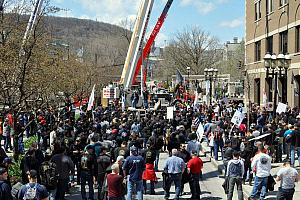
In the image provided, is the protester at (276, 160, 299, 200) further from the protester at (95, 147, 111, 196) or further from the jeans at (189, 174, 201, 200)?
the protester at (95, 147, 111, 196)

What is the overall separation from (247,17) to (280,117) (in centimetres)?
2511

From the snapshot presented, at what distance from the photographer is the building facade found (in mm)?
32531

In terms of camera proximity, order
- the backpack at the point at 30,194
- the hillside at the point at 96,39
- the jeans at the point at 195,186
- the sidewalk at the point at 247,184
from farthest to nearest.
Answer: the hillside at the point at 96,39
the sidewalk at the point at 247,184
the jeans at the point at 195,186
the backpack at the point at 30,194

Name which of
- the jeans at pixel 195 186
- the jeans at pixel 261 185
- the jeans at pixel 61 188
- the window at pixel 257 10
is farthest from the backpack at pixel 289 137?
the window at pixel 257 10

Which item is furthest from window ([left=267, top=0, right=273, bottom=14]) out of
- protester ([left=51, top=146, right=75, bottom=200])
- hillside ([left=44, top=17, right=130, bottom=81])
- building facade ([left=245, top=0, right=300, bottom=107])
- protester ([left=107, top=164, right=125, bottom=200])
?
protester ([left=107, top=164, right=125, bottom=200])

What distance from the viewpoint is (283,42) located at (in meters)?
35.6

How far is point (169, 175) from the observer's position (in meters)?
12.1

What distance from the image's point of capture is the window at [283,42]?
114 feet

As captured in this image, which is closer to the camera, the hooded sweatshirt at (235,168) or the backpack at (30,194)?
the backpack at (30,194)

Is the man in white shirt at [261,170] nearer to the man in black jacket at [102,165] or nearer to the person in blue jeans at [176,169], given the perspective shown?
the person in blue jeans at [176,169]

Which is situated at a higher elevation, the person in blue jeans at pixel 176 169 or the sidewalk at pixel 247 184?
the person in blue jeans at pixel 176 169

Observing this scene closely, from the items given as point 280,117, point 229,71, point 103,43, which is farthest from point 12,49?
point 103,43

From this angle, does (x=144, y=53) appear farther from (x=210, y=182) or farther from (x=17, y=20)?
(x=210, y=182)

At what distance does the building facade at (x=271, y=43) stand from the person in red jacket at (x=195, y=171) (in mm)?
16072
